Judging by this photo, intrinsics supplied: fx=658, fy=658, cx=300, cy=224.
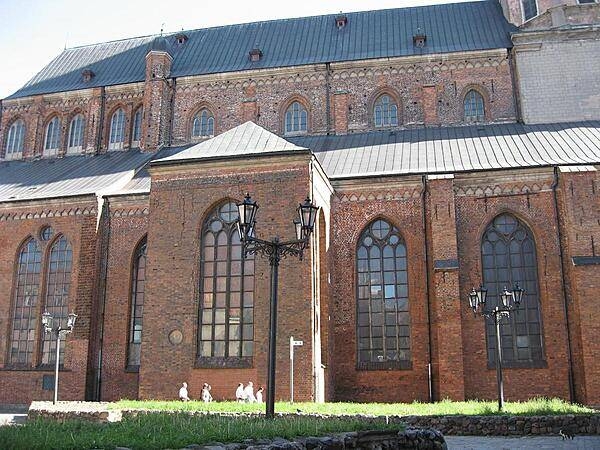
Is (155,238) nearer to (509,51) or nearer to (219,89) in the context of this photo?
(219,89)

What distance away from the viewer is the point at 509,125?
27094 millimetres

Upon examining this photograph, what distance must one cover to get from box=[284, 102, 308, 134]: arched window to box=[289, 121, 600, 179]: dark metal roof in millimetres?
1071

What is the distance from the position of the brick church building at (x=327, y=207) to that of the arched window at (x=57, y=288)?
0.10 m

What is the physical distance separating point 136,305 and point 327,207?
27.0ft

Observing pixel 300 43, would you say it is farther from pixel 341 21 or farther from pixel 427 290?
pixel 427 290

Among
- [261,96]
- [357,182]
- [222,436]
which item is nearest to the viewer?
[222,436]

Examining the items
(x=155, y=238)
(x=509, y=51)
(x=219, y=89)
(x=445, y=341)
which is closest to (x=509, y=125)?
(x=509, y=51)

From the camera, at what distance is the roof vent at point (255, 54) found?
30.7 m

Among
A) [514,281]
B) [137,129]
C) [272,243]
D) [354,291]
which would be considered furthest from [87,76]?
[272,243]

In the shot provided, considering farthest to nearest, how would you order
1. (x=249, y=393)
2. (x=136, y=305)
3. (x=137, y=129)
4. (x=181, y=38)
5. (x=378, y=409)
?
(x=181, y=38) < (x=137, y=129) < (x=136, y=305) < (x=249, y=393) < (x=378, y=409)

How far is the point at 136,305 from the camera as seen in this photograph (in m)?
25.0

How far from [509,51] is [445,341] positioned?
13968mm

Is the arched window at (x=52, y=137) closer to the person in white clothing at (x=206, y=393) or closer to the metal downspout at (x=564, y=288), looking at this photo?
the person in white clothing at (x=206, y=393)

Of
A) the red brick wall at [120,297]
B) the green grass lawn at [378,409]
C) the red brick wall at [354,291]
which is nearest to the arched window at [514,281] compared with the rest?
the red brick wall at [354,291]
